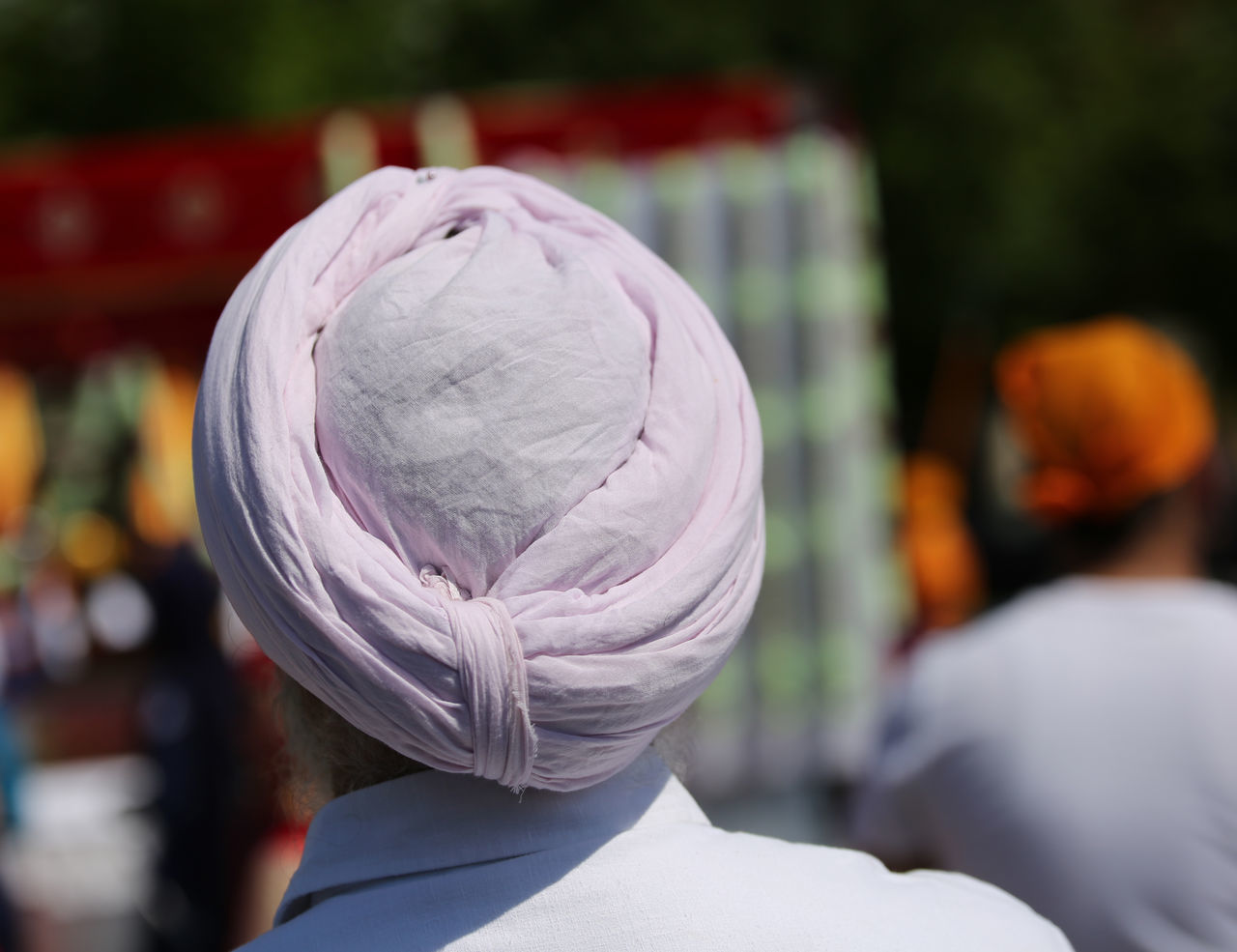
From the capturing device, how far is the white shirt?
0.92 metres

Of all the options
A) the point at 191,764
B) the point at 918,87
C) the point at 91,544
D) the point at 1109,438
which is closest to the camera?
the point at 1109,438

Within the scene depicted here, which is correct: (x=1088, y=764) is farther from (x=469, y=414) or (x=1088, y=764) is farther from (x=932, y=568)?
(x=932, y=568)

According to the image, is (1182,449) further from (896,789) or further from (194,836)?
(194,836)

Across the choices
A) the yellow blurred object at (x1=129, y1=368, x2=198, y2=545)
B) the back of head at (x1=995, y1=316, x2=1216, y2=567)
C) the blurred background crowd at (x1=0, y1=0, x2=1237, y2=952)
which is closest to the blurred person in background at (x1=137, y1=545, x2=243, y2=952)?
the blurred background crowd at (x1=0, y1=0, x2=1237, y2=952)

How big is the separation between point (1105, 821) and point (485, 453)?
1.16m

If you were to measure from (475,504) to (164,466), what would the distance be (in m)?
4.79

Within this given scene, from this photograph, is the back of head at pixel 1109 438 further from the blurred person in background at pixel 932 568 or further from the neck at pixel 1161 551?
the blurred person in background at pixel 932 568

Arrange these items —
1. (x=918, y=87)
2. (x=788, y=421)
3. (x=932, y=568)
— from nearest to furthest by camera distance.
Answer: (x=788, y=421) → (x=932, y=568) → (x=918, y=87)

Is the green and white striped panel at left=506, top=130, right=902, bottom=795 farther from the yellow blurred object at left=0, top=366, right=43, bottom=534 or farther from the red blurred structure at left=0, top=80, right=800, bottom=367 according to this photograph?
the yellow blurred object at left=0, top=366, right=43, bottom=534

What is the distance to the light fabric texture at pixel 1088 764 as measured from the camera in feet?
5.32

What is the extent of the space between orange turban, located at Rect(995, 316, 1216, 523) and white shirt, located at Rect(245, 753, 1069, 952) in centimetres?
103

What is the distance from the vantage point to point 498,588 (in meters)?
0.91

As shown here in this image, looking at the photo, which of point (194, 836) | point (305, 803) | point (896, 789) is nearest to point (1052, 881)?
point (896, 789)

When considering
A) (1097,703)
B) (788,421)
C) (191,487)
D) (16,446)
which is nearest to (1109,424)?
(1097,703)
